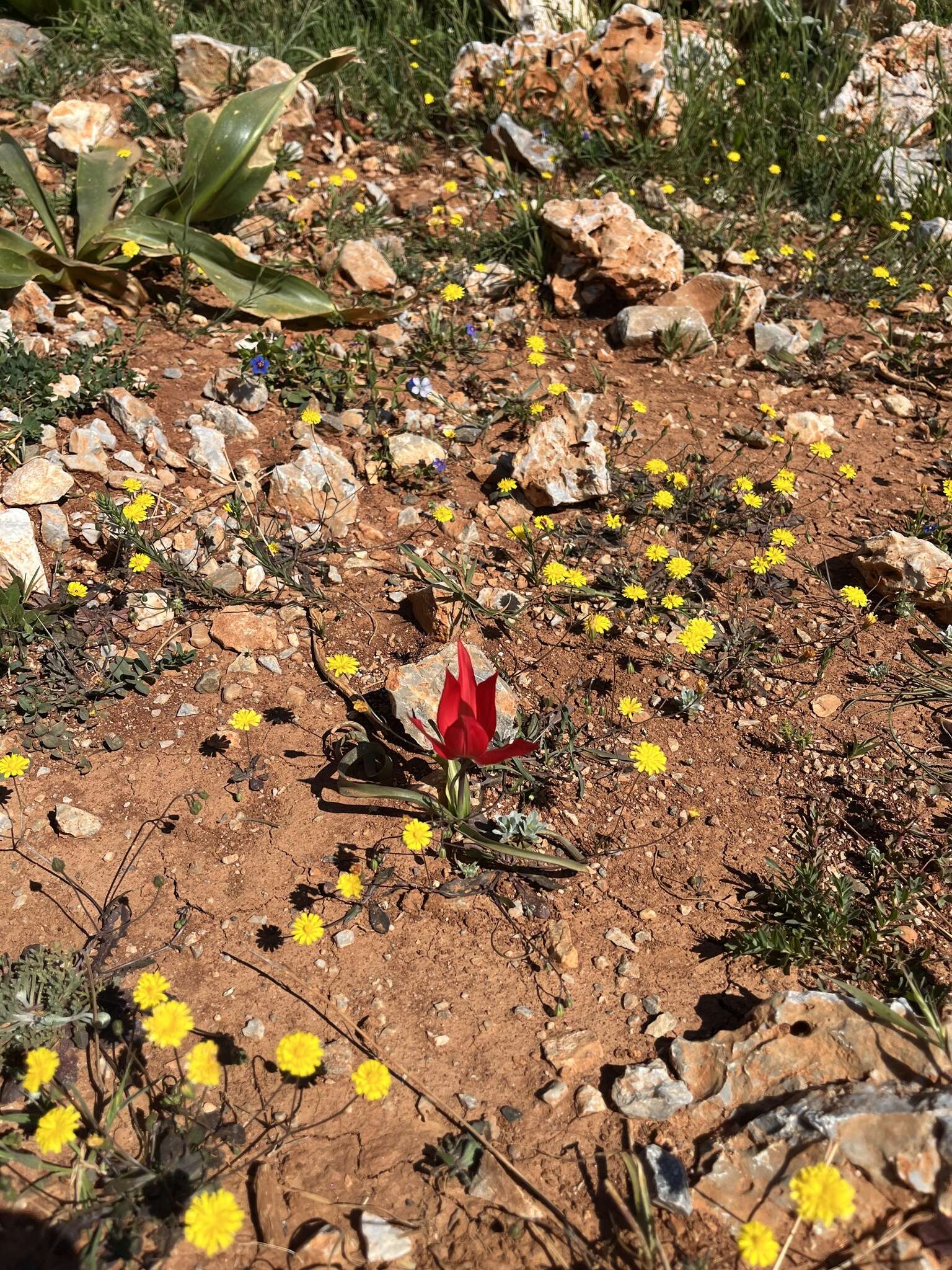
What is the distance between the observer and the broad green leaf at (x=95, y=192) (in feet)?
13.0

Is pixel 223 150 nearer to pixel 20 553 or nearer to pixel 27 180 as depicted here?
pixel 27 180

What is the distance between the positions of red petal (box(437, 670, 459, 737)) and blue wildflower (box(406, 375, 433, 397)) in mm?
1792

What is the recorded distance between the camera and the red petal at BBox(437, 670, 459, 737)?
7.64 ft

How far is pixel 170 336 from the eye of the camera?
13.1 feet

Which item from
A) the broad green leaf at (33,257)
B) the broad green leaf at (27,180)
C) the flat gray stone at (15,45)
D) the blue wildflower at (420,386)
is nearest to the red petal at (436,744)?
the blue wildflower at (420,386)

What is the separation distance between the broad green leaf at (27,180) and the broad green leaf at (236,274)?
189mm

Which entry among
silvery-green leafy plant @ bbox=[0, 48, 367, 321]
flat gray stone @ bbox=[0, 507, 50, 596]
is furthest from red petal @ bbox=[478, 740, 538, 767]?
silvery-green leafy plant @ bbox=[0, 48, 367, 321]

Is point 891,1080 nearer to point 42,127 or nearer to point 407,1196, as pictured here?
point 407,1196

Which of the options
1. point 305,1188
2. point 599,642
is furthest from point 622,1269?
point 599,642

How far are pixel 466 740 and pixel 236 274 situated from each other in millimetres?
2631

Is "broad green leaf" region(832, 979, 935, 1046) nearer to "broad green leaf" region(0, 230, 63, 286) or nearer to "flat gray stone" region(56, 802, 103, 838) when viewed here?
"flat gray stone" region(56, 802, 103, 838)

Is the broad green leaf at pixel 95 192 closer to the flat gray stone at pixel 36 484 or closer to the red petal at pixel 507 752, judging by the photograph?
the flat gray stone at pixel 36 484

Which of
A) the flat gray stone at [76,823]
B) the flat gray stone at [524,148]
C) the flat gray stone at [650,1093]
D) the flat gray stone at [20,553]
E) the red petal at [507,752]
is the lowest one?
the flat gray stone at [76,823]

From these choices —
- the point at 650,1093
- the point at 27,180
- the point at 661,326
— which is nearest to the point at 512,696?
the point at 650,1093
